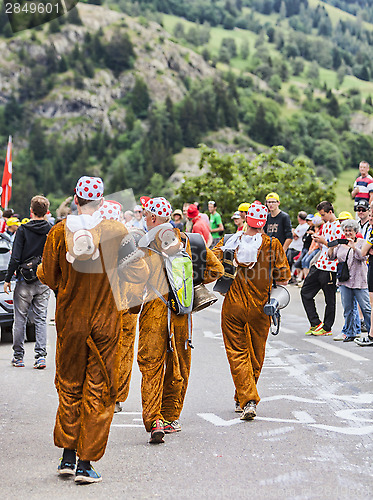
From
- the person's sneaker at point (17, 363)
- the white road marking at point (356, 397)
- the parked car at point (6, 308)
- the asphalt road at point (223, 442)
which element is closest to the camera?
the asphalt road at point (223, 442)

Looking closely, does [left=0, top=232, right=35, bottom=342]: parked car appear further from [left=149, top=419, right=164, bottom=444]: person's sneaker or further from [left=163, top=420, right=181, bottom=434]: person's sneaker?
[left=149, top=419, right=164, bottom=444]: person's sneaker

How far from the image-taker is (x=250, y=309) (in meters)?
7.25

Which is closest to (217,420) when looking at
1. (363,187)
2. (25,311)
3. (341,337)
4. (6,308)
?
(25,311)

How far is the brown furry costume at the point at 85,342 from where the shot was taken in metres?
4.98

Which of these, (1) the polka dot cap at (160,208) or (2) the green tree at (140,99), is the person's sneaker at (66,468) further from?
(2) the green tree at (140,99)

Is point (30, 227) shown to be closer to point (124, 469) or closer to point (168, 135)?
point (124, 469)

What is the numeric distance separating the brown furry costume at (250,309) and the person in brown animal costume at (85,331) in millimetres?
2304

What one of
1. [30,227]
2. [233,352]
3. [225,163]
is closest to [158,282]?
[233,352]

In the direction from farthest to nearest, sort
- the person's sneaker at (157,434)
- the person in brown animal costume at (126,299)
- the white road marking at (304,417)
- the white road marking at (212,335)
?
the white road marking at (212,335)
the white road marking at (304,417)
the person's sneaker at (157,434)
the person in brown animal costume at (126,299)

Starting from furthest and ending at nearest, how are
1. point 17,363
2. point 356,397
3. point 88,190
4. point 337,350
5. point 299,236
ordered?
point 299,236
point 337,350
point 17,363
point 356,397
point 88,190

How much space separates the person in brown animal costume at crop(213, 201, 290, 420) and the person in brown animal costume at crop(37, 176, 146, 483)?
90.9 inches

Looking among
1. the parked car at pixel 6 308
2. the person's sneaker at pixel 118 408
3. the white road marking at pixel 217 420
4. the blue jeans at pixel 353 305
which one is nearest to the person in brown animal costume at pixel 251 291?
the white road marking at pixel 217 420

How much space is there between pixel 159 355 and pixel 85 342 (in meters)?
1.36

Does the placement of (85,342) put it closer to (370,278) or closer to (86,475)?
(86,475)
